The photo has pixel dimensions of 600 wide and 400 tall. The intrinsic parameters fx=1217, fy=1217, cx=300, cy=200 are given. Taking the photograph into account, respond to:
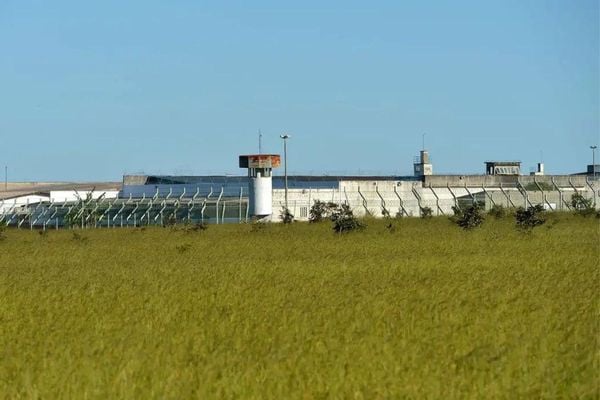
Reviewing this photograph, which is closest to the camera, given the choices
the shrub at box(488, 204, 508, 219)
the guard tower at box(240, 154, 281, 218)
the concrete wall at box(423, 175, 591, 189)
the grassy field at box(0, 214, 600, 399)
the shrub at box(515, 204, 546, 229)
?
the grassy field at box(0, 214, 600, 399)

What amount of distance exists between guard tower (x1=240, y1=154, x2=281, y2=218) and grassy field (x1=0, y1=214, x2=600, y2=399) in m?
46.5

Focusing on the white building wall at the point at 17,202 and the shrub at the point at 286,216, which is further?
the white building wall at the point at 17,202

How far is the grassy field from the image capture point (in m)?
15.2

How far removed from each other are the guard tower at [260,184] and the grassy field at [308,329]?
46544mm

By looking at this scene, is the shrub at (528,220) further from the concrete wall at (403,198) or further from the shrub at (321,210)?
the concrete wall at (403,198)

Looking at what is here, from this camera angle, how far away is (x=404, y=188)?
329 ft

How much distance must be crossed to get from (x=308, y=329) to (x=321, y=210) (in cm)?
6642

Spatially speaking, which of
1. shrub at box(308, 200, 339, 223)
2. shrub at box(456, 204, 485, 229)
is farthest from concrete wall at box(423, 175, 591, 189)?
shrub at box(456, 204, 485, 229)

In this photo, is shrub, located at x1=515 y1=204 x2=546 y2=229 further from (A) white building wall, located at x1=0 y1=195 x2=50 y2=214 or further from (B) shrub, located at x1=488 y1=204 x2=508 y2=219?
(A) white building wall, located at x1=0 y1=195 x2=50 y2=214

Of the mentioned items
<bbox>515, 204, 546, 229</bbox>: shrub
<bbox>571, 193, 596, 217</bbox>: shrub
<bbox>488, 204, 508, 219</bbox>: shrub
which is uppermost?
<bbox>571, 193, 596, 217</bbox>: shrub

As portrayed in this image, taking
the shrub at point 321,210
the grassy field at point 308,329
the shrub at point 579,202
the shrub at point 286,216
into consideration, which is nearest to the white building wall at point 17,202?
the shrub at point 286,216

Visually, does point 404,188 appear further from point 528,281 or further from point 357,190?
point 528,281

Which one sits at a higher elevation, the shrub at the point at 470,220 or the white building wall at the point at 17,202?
the white building wall at the point at 17,202

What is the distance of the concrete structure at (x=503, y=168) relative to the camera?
5089 inches
